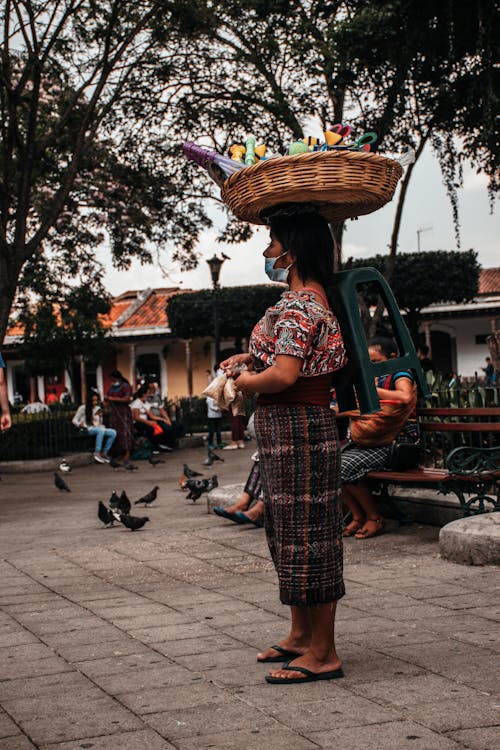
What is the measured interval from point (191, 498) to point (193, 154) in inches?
265

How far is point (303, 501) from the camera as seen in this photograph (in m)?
4.01

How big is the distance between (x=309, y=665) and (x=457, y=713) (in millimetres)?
694

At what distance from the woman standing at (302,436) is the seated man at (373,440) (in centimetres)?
310

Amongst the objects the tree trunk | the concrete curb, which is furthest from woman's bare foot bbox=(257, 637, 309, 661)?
the tree trunk

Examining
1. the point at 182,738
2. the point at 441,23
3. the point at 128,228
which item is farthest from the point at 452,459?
the point at 128,228

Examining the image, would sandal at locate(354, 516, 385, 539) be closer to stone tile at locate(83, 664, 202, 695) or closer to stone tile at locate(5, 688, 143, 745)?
stone tile at locate(83, 664, 202, 695)

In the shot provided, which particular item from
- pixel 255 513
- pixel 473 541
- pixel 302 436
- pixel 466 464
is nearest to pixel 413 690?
pixel 302 436

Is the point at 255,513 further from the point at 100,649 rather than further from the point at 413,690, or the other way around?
the point at 413,690

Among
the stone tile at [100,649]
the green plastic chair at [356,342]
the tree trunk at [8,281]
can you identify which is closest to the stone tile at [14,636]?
the stone tile at [100,649]

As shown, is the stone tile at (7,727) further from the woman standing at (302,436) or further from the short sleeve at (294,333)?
the short sleeve at (294,333)

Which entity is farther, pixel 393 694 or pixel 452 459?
pixel 452 459

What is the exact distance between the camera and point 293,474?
4.02 m

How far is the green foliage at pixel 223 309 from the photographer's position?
134 feet

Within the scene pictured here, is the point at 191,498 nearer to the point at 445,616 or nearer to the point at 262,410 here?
the point at 445,616
